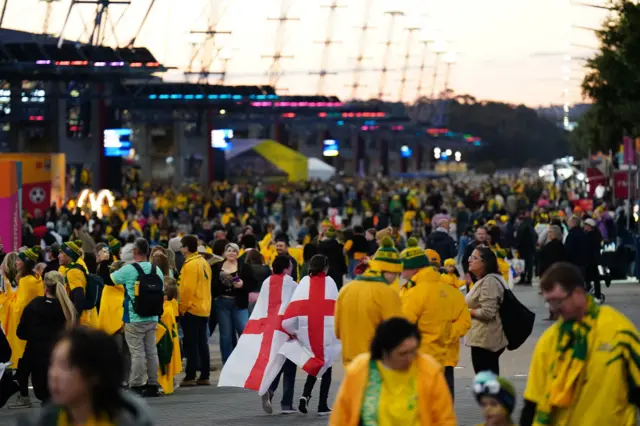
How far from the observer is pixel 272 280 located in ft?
47.1

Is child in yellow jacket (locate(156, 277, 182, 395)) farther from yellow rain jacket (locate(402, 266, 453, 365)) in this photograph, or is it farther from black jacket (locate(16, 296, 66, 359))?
yellow rain jacket (locate(402, 266, 453, 365))

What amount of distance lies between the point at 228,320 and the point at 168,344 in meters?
1.50

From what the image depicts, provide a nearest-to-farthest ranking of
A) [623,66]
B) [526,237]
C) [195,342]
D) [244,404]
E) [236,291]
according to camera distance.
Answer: [244,404], [195,342], [236,291], [526,237], [623,66]

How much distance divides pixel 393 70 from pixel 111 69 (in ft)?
419

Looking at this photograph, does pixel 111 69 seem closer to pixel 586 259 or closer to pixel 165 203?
pixel 165 203

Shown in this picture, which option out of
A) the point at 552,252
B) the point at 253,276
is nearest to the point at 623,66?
the point at 552,252

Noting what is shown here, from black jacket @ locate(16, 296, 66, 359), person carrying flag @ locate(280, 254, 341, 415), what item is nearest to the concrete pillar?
black jacket @ locate(16, 296, 66, 359)

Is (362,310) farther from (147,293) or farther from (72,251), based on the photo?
(72,251)

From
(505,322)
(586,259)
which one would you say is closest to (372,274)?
(505,322)

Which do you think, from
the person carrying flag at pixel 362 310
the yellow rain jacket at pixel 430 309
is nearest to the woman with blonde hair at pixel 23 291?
the person carrying flag at pixel 362 310

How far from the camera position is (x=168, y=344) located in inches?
617

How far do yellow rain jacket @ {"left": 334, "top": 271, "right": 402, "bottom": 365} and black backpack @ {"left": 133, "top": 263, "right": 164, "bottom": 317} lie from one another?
12.7 ft

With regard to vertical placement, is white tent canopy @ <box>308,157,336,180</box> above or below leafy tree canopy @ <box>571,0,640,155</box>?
below

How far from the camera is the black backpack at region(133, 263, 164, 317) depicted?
14.9 m
